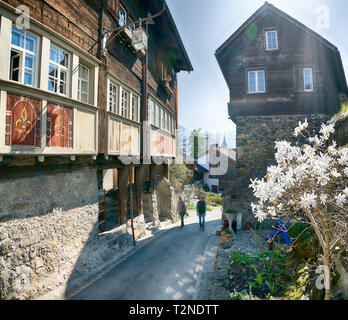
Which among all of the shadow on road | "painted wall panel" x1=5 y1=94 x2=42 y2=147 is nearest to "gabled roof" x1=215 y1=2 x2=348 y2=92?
the shadow on road

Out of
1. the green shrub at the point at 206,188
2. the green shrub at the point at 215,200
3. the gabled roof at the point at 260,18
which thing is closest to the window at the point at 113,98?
the gabled roof at the point at 260,18

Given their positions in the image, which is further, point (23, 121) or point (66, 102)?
point (66, 102)

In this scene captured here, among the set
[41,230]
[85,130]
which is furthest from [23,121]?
[41,230]

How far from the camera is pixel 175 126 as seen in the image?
47.7 feet

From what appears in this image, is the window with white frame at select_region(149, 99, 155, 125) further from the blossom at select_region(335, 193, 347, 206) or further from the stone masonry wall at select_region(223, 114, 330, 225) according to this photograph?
the blossom at select_region(335, 193, 347, 206)

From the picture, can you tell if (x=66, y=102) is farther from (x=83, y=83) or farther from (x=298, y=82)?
(x=298, y=82)

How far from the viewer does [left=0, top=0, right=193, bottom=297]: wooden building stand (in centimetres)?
397

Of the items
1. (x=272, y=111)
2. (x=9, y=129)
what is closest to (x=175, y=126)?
(x=272, y=111)

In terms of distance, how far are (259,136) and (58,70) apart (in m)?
10.7

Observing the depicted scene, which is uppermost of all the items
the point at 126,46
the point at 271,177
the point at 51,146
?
the point at 126,46

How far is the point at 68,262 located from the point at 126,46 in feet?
24.8

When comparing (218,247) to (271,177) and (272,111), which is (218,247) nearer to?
(271,177)

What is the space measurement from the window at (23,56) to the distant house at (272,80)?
10401 mm

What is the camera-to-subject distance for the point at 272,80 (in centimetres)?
1226
